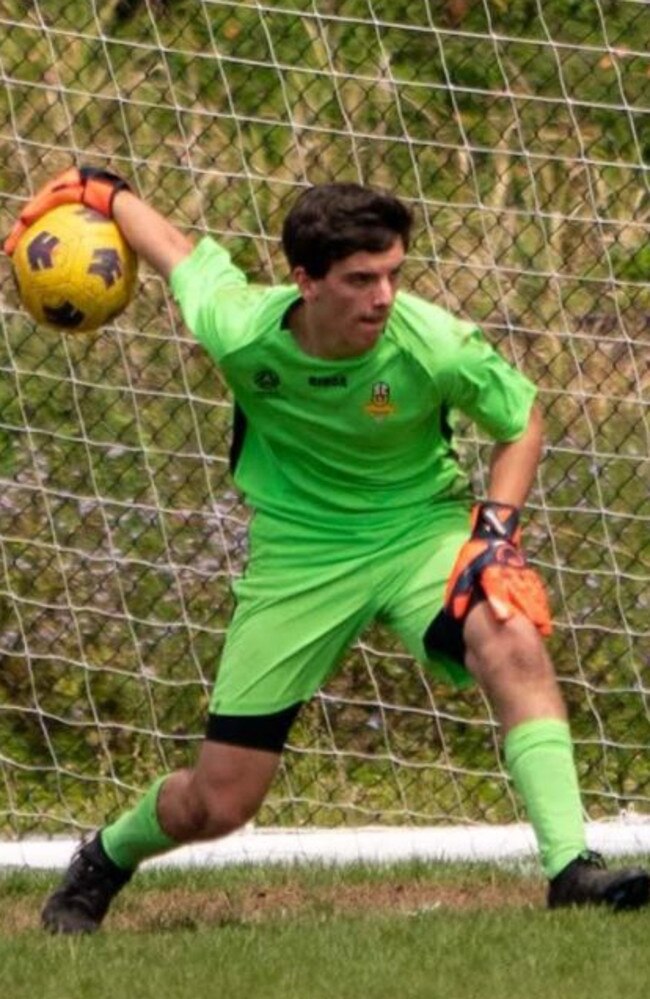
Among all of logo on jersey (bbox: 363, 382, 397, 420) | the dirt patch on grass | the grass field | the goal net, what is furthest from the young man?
the goal net

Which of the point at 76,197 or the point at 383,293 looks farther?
the point at 76,197

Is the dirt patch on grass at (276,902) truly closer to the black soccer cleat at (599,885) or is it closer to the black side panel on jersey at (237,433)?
the black soccer cleat at (599,885)

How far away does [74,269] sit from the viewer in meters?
7.14

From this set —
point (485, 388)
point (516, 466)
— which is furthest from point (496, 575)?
point (485, 388)

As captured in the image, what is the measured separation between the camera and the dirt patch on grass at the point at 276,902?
299 inches

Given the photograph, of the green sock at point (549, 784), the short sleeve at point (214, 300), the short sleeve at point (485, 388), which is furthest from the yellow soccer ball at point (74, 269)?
the green sock at point (549, 784)

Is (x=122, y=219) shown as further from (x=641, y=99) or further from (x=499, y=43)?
(x=641, y=99)

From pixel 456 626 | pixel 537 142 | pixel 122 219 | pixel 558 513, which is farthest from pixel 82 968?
pixel 537 142

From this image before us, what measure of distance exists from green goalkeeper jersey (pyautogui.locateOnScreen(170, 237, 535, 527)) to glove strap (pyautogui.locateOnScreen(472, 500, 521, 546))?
16 centimetres

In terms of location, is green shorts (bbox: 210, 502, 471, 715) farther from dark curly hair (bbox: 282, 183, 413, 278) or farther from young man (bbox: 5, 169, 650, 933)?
dark curly hair (bbox: 282, 183, 413, 278)

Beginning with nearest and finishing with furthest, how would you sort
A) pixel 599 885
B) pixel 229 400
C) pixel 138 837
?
1. pixel 599 885
2. pixel 138 837
3. pixel 229 400

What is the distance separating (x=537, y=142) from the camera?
1176cm

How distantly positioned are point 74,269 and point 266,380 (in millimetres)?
536

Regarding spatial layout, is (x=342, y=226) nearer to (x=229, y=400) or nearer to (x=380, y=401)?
(x=380, y=401)
